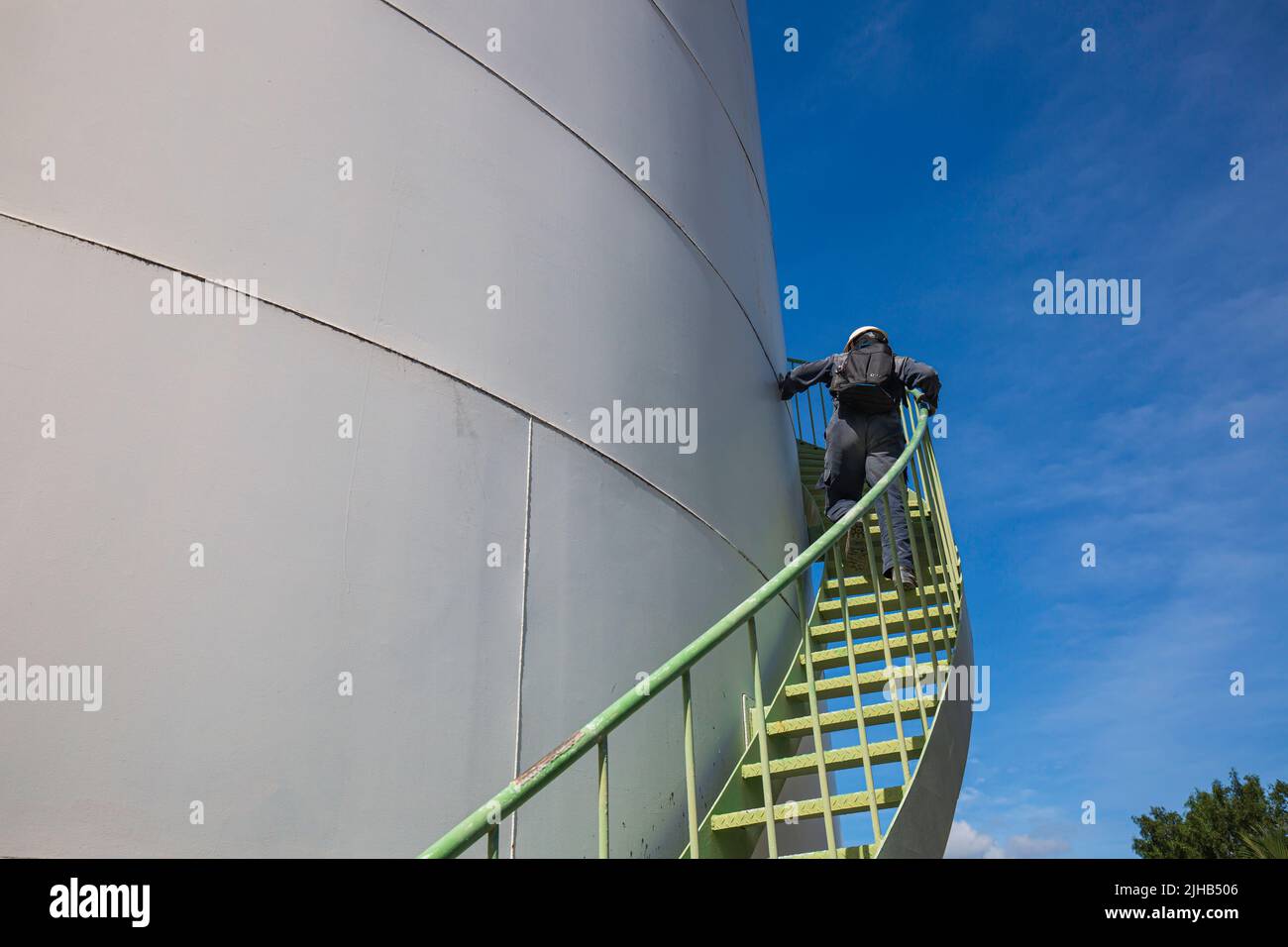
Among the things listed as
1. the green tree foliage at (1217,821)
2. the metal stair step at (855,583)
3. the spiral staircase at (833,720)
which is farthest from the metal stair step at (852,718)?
the green tree foliage at (1217,821)

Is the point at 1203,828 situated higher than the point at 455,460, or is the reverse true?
the point at 455,460

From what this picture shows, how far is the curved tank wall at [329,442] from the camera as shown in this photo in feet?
10.6

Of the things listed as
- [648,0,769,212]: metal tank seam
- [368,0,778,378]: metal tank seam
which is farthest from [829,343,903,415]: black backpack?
[648,0,769,212]: metal tank seam

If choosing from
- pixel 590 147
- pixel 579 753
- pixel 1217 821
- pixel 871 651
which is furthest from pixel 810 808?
pixel 1217 821

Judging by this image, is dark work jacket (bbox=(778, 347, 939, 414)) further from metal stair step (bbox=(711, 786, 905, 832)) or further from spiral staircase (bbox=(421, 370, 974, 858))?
metal stair step (bbox=(711, 786, 905, 832))

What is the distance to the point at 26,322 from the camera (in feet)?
11.1

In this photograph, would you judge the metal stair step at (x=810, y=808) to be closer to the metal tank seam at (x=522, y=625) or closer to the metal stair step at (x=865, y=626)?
the metal tank seam at (x=522, y=625)

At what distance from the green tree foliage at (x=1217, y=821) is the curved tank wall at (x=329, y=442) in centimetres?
1793

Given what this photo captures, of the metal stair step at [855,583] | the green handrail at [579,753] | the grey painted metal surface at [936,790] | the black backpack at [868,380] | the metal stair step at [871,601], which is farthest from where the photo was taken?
the black backpack at [868,380]

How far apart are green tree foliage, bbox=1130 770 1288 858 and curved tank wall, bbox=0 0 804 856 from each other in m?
17.9

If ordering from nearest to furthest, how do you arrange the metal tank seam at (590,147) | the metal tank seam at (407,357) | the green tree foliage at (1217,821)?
the metal tank seam at (407,357) → the metal tank seam at (590,147) → the green tree foliage at (1217,821)
